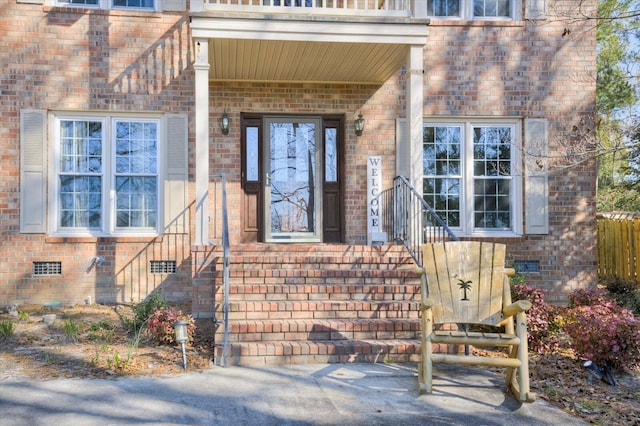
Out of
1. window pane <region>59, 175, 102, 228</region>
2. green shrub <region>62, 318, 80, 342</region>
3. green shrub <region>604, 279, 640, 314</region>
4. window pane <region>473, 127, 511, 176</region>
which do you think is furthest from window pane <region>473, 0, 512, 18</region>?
green shrub <region>62, 318, 80, 342</region>

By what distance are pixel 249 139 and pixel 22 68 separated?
138 inches

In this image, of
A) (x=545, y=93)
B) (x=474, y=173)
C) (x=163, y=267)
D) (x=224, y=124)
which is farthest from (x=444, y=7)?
(x=163, y=267)

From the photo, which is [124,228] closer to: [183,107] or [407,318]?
[183,107]

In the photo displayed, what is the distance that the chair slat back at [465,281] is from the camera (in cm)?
454

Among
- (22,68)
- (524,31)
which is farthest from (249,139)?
(524,31)

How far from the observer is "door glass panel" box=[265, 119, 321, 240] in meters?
8.71

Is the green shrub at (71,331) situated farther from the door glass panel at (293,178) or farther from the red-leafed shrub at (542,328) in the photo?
the red-leafed shrub at (542,328)

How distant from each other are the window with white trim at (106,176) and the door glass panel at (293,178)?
1832 mm

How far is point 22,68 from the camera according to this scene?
789 centimetres

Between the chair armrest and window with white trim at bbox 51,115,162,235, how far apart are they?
18.4 feet

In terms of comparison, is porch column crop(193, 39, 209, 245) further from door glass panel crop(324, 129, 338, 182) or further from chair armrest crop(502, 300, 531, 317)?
chair armrest crop(502, 300, 531, 317)

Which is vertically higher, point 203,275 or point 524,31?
point 524,31

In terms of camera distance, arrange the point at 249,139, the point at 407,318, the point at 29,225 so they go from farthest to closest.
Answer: the point at 249,139, the point at 29,225, the point at 407,318

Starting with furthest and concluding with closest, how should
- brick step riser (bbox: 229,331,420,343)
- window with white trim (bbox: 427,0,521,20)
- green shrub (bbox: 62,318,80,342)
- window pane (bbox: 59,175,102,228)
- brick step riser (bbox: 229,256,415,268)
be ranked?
window with white trim (bbox: 427,0,521,20) < window pane (bbox: 59,175,102,228) < brick step riser (bbox: 229,256,415,268) < green shrub (bbox: 62,318,80,342) < brick step riser (bbox: 229,331,420,343)
